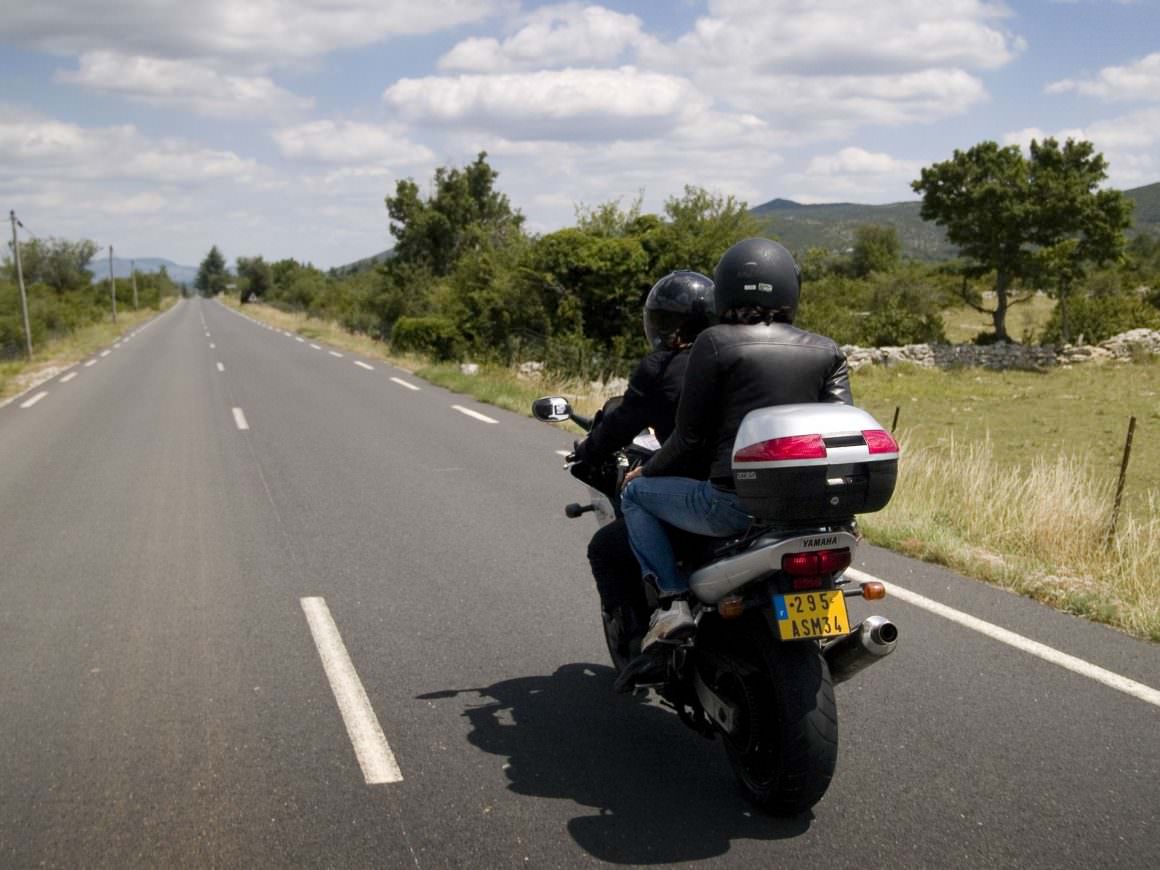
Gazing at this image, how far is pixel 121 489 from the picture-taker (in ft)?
33.0

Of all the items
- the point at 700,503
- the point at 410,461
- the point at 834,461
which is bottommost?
the point at 410,461

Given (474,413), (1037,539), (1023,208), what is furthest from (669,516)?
(1023,208)

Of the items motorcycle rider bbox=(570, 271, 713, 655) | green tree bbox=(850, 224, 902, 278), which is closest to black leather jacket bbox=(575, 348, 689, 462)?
motorcycle rider bbox=(570, 271, 713, 655)

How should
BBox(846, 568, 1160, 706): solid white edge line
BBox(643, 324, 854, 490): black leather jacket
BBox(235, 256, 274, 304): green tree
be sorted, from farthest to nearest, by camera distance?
BBox(235, 256, 274, 304): green tree
BBox(846, 568, 1160, 706): solid white edge line
BBox(643, 324, 854, 490): black leather jacket

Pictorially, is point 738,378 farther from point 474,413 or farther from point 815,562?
point 474,413

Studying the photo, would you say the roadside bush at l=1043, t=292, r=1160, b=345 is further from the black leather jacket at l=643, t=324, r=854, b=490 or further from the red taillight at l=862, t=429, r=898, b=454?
the red taillight at l=862, t=429, r=898, b=454

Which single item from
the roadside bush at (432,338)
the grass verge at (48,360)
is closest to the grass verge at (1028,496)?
the roadside bush at (432,338)

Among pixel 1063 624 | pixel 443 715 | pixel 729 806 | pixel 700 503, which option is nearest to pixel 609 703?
pixel 443 715

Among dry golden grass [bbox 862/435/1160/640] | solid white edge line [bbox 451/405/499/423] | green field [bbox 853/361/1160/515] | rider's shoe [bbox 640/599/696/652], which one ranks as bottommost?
green field [bbox 853/361/1160/515]

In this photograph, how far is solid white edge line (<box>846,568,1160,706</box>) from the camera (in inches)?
185

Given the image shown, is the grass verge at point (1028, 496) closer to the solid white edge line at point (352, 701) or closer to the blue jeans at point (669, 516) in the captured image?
the blue jeans at point (669, 516)

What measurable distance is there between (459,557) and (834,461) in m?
4.50

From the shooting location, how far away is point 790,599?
3.35 meters

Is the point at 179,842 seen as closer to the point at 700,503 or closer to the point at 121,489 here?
the point at 700,503
